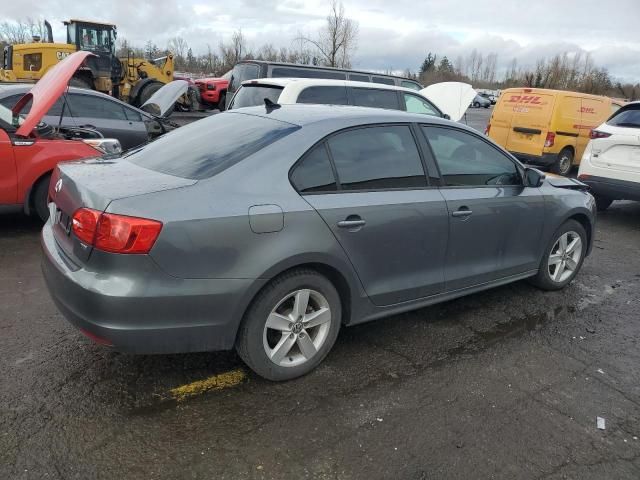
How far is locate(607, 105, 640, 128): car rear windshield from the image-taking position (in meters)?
7.26

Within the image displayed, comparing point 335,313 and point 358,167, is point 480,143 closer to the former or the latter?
point 358,167

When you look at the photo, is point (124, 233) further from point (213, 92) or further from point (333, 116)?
point (213, 92)

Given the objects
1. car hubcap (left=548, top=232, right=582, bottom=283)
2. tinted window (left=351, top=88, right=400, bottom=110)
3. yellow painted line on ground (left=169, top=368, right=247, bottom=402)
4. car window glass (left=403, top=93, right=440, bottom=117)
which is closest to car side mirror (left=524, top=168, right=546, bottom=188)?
car hubcap (left=548, top=232, right=582, bottom=283)

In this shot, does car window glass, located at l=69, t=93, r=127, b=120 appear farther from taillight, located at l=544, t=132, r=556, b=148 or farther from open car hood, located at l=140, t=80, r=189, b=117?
taillight, located at l=544, t=132, r=556, b=148

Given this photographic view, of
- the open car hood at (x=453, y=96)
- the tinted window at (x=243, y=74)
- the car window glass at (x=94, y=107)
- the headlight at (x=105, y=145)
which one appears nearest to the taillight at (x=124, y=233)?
the headlight at (x=105, y=145)

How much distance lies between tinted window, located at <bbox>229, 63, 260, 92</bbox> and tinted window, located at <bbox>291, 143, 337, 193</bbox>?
762 cm

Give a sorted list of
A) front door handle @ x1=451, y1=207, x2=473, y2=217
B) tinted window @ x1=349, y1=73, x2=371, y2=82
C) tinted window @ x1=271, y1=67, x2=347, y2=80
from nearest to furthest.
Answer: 1. front door handle @ x1=451, y1=207, x2=473, y2=217
2. tinted window @ x1=271, y1=67, x2=347, y2=80
3. tinted window @ x1=349, y1=73, x2=371, y2=82

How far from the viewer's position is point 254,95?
25.6ft

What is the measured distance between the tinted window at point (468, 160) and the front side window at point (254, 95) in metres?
3.95

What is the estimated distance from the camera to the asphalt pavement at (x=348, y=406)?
8.23ft

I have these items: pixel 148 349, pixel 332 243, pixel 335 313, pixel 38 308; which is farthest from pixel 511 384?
pixel 38 308

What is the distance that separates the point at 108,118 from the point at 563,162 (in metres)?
9.04

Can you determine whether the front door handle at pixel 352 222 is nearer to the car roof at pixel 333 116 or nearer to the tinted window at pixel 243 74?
the car roof at pixel 333 116

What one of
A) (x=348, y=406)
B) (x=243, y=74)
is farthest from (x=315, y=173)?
(x=243, y=74)
